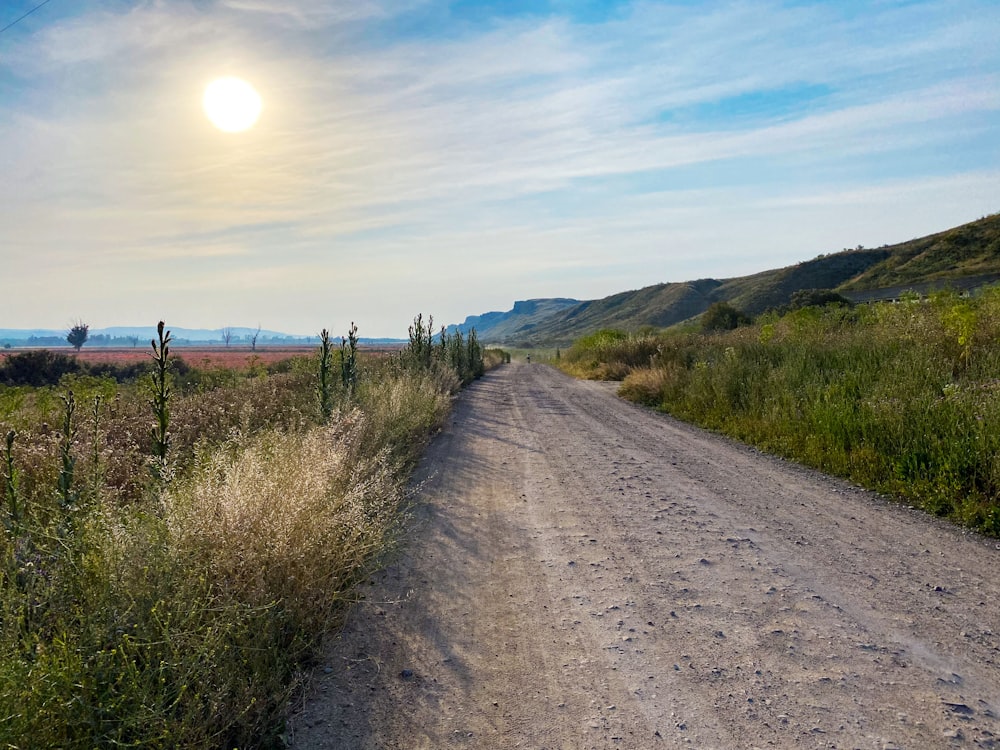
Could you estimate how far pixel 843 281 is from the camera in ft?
272

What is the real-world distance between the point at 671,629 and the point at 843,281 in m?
92.1

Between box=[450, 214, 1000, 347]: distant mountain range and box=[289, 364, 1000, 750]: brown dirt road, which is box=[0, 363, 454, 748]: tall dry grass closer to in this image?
box=[289, 364, 1000, 750]: brown dirt road

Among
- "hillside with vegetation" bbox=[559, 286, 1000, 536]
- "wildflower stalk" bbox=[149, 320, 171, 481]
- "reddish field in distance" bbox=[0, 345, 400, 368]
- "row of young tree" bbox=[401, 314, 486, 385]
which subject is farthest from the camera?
"reddish field in distance" bbox=[0, 345, 400, 368]

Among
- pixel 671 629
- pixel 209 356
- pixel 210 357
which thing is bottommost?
pixel 671 629

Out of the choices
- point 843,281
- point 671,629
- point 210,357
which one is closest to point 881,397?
point 671,629

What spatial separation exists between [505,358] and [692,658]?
55.0m

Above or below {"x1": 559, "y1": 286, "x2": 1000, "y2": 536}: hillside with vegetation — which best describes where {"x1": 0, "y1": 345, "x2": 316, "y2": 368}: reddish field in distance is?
above

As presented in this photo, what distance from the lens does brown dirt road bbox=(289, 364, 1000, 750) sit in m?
2.79

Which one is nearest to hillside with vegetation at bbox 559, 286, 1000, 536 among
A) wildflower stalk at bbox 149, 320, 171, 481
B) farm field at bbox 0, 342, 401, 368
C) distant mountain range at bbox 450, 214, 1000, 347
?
distant mountain range at bbox 450, 214, 1000, 347

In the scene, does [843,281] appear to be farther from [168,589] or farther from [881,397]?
[168,589]

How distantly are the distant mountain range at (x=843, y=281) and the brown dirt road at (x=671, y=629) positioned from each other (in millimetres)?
11330

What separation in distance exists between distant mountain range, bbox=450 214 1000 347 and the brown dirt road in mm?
11330

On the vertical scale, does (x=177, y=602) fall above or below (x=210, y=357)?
below

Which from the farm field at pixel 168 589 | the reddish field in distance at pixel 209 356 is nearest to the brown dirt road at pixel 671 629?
the farm field at pixel 168 589
